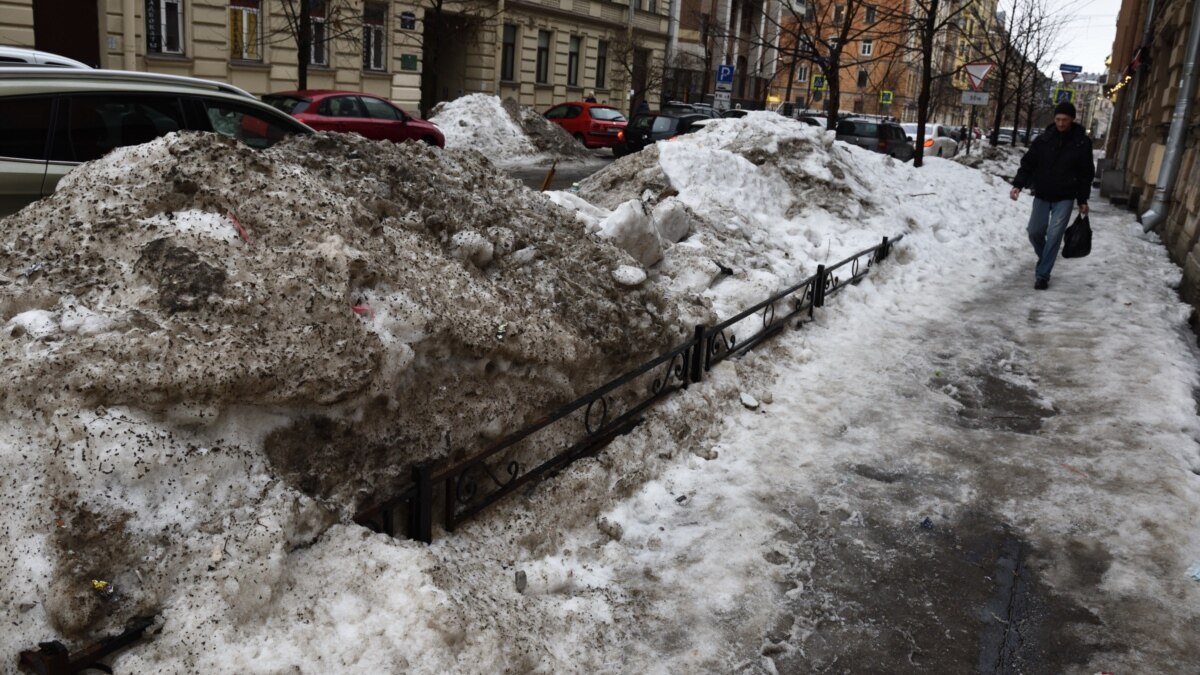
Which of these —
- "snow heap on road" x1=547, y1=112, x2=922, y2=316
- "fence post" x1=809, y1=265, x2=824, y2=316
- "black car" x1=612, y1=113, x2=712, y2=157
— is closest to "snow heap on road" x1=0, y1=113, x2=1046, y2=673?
"snow heap on road" x1=547, y1=112, x2=922, y2=316

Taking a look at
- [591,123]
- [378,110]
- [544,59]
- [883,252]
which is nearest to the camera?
[883,252]

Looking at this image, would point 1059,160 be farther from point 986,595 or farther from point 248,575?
point 248,575

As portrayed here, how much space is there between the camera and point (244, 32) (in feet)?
72.1

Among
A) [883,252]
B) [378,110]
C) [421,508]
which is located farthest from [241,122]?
[378,110]

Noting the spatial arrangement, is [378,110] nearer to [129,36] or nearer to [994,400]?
[129,36]

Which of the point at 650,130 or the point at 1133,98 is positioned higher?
the point at 1133,98

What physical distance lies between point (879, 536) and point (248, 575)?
2.72m

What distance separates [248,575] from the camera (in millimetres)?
2785

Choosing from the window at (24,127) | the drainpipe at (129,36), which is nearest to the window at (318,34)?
the drainpipe at (129,36)

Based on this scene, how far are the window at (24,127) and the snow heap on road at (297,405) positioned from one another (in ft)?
6.89

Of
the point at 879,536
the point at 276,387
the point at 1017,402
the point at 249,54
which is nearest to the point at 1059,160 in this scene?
the point at 1017,402

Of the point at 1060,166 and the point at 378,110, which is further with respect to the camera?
the point at 378,110

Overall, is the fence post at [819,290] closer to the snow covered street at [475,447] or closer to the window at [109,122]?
the snow covered street at [475,447]

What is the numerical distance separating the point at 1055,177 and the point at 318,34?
64.8ft
